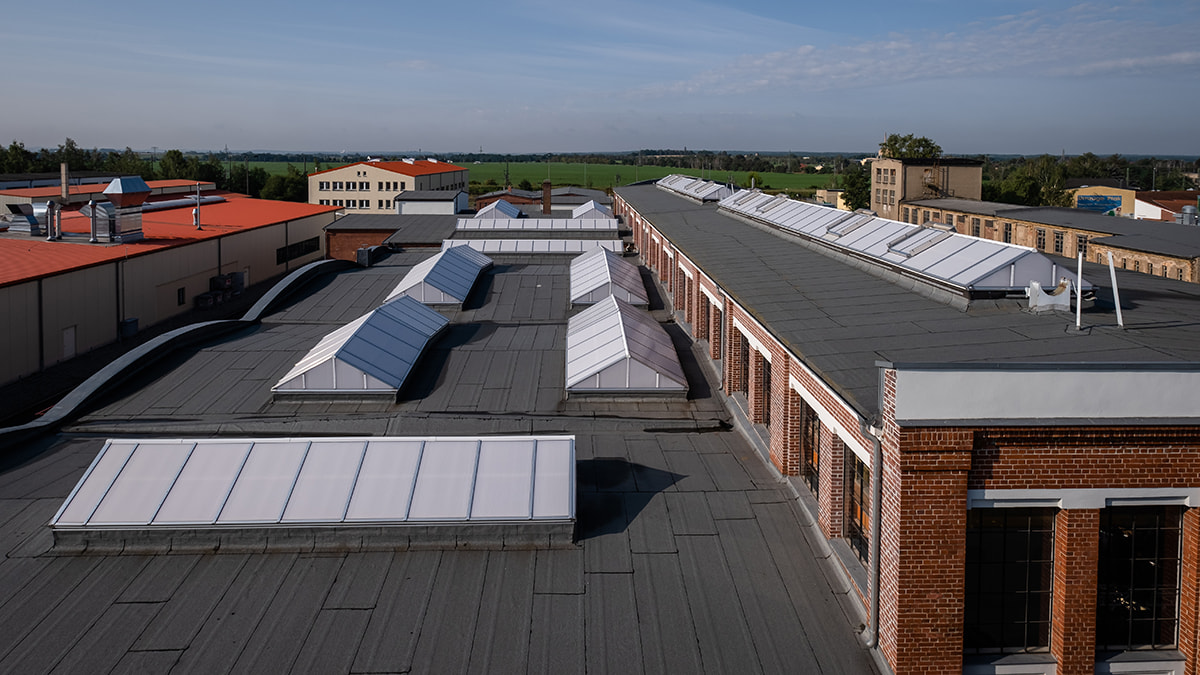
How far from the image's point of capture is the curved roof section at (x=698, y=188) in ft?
157

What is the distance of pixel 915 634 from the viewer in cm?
936

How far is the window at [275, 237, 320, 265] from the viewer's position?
188 feet

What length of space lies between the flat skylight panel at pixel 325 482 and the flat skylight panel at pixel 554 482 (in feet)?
8.06

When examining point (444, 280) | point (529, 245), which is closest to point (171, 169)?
point (529, 245)

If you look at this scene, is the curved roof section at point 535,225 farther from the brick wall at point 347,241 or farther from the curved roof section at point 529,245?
the brick wall at point 347,241

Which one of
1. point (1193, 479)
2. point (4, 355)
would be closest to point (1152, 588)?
point (1193, 479)

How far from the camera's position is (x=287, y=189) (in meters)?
122

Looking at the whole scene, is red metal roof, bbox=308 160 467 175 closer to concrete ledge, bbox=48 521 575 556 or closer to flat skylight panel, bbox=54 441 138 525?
flat skylight panel, bbox=54 441 138 525

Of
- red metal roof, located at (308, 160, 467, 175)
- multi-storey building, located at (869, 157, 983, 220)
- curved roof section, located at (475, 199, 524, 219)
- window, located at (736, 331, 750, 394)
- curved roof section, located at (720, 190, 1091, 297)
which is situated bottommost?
window, located at (736, 331, 750, 394)

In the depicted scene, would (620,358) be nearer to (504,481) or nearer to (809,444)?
(809,444)

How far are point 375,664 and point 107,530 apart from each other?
4.56 meters

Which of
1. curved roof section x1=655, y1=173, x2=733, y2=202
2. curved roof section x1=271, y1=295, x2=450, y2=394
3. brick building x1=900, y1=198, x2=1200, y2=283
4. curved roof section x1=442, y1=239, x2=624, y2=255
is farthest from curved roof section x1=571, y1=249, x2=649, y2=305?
brick building x1=900, y1=198, x2=1200, y2=283

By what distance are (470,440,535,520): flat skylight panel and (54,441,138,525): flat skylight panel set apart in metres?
4.86

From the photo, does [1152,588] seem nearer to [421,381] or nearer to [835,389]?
[835,389]
